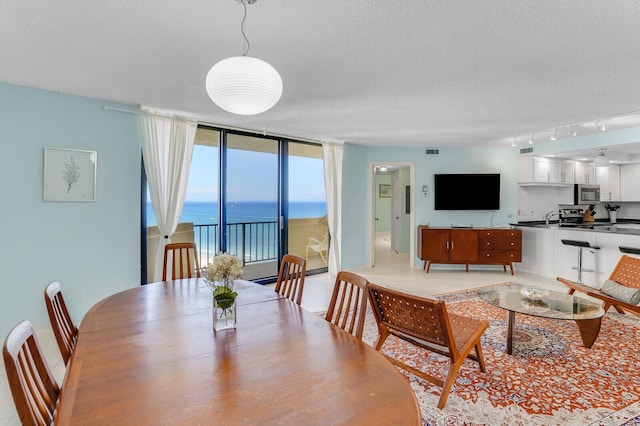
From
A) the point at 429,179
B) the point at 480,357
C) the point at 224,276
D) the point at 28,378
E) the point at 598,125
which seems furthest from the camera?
the point at 429,179

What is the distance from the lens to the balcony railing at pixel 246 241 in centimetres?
504

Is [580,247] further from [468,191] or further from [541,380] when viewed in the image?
[541,380]

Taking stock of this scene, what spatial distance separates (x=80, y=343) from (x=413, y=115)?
388 centimetres

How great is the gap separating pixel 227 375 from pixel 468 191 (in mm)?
6158

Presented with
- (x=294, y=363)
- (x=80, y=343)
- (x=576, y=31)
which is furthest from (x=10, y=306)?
(x=576, y=31)

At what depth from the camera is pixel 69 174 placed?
3.35 metres

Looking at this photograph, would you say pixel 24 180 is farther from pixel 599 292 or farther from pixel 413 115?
pixel 599 292

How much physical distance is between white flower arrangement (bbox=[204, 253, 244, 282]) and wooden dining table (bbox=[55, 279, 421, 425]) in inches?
9.8

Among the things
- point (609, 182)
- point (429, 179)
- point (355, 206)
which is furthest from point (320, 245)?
point (609, 182)

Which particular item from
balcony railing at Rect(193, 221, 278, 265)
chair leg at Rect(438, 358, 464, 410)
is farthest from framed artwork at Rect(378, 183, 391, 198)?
chair leg at Rect(438, 358, 464, 410)

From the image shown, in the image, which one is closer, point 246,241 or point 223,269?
point 223,269

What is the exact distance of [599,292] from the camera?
3.61 meters

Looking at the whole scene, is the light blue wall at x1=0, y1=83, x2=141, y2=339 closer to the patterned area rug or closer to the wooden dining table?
the wooden dining table

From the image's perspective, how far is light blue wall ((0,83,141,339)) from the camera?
3.08 meters
